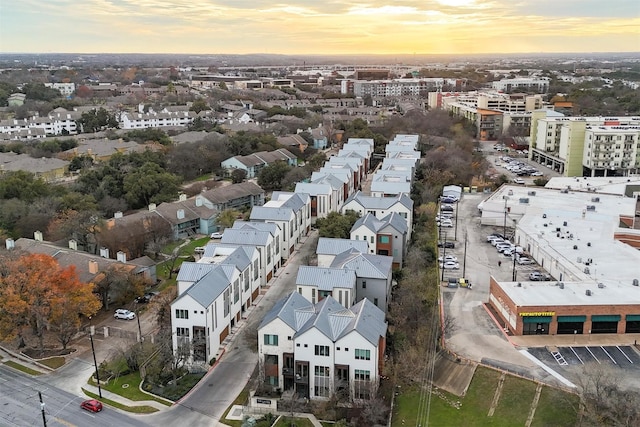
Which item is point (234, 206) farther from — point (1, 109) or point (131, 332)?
point (1, 109)

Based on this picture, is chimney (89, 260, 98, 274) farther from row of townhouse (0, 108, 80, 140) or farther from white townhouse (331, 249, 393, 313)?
row of townhouse (0, 108, 80, 140)

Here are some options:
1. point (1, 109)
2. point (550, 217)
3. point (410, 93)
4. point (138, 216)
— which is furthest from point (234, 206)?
point (410, 93)

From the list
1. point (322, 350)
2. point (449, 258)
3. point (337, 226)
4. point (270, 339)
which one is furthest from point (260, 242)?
point (322, 350)

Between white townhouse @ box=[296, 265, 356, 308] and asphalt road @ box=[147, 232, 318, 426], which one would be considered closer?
asphalt road @ box=[147, 232, 318, 426]

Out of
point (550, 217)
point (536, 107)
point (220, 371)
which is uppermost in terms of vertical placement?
point (536, 107)

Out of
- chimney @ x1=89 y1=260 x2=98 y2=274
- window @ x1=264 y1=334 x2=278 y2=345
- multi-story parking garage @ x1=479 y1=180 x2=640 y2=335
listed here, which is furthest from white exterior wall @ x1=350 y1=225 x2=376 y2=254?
chimney @ x1=89 y1=260 x2=98 y2=274

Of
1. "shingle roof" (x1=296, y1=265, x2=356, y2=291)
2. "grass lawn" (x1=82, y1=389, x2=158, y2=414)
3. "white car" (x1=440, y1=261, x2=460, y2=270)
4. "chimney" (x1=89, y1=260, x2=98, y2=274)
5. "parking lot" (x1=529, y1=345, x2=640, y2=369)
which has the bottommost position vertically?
"grass lawn" (x1=82, y1=389, x2=158, y2=414)

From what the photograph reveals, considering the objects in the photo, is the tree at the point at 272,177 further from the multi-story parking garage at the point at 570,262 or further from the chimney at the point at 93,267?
the chimney at the point at 93,267
